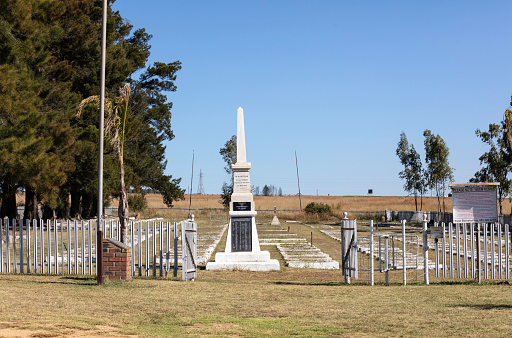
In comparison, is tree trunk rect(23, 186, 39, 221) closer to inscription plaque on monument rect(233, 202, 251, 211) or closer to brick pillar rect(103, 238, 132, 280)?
inscription plaque on monument rect(233, 202, 251, 211)

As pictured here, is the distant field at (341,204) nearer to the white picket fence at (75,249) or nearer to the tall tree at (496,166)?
the tall tree at (496,166)

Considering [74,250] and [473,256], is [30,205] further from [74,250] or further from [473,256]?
[473,256]

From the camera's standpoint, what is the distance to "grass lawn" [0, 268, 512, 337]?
307 inches

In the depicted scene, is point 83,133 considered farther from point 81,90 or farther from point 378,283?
point 378,283

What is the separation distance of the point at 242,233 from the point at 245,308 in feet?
28.4

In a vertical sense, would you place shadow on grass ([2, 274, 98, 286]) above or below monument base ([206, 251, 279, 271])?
above

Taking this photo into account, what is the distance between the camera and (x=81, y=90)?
1439 inches

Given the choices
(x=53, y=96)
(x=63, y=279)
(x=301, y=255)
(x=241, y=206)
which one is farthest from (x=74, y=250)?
(x=53, y=96)

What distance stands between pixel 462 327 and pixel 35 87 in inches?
928

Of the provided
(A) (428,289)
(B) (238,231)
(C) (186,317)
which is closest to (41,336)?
(C) (186,317)

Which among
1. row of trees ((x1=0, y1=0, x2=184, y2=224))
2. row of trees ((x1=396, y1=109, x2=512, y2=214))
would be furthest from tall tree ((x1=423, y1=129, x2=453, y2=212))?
row of trees ((x1=0, y1=0, x2=184, y2=224))

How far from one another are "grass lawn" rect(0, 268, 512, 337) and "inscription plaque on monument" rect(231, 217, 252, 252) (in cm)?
426

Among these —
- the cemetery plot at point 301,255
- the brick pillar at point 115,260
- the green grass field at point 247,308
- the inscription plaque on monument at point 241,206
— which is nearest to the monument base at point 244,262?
the cemetery plot at point 301,255

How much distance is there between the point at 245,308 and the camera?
994cm
